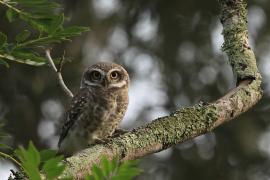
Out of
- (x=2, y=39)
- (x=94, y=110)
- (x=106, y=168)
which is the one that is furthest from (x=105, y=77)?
(x=106, y=168)

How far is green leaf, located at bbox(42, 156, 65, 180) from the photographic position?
64.5 inches

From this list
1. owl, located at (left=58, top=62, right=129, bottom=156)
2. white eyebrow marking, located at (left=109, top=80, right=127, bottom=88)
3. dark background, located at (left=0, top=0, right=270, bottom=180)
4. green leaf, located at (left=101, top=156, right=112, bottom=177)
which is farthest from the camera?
dark background, located at (left=0, top=0, right=270, bottom=180)

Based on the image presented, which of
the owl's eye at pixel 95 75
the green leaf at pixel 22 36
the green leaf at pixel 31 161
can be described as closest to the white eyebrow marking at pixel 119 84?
the owl's eye at pixel 95 75

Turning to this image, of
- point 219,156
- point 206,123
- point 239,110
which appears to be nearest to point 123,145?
point 206,123

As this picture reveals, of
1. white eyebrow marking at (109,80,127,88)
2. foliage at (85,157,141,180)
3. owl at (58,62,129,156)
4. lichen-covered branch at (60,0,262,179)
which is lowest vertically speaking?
foliage at (85,157,141,180)

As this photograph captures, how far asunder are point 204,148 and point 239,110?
12.8 feet

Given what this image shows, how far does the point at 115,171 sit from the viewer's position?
5.53 feet

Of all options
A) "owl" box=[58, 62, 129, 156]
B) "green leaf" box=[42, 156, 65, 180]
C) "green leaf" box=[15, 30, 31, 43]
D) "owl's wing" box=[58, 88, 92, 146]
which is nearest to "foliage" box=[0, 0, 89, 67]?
"green leaf" box=[15, 30, 31, 43]

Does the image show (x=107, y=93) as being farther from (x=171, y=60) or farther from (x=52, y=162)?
(x=52, y=162)

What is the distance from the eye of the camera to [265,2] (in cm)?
702

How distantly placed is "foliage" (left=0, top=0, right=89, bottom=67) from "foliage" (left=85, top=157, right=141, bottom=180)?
1029 millimetres

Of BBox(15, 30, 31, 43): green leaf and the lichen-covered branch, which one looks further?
the lichen-covered branch

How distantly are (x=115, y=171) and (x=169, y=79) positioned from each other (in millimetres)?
5702

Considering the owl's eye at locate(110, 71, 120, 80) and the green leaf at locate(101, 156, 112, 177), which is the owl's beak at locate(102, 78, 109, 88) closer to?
the owl's eye at locate(110, 71, 120, 80)
